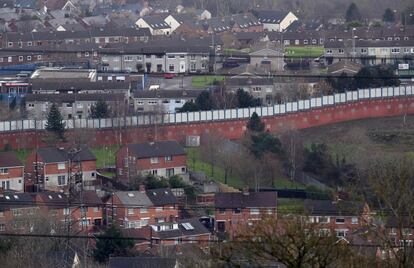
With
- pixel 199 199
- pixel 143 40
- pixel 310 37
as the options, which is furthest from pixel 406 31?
pixel 199 199

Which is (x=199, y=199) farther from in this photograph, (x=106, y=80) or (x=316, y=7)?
(x=316, y=7)

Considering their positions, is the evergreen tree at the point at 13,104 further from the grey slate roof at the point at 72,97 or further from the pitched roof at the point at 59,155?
the pitched roof at the point at 59,155

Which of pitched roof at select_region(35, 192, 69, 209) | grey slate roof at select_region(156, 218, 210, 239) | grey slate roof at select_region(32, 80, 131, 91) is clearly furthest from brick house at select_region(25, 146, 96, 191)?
grey slate roof at select_region(32, 80, 131, 91)

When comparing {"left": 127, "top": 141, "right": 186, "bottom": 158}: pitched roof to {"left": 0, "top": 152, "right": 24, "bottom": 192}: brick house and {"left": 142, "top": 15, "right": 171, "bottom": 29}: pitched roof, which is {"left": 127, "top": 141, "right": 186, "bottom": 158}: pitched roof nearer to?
{"left": 0, "top": 152, "right": 24, "bottom": 192}: brick house

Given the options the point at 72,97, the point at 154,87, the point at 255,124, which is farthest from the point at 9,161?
the point at 154,87

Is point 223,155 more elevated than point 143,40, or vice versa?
point 143,40

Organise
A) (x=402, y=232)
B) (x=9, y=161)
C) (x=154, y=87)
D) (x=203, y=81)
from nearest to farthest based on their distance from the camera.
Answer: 1. (x=402, y=232)
2. (x=9, y=161)
3. (x=154, y=87)
4. (x=203, y=81)

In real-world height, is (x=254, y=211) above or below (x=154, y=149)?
below

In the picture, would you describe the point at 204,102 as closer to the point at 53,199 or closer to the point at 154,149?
the point at 154,149
